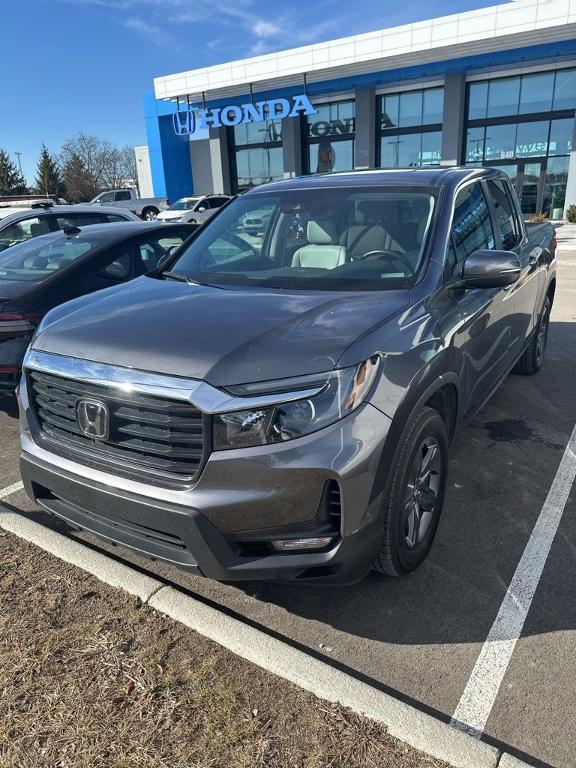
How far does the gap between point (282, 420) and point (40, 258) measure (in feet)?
13.6

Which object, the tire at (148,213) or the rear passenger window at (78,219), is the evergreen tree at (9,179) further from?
the rear passenger window at (78,219)

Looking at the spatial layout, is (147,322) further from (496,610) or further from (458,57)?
(458,57)

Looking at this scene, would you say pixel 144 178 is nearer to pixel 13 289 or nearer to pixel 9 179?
pixel 9 179

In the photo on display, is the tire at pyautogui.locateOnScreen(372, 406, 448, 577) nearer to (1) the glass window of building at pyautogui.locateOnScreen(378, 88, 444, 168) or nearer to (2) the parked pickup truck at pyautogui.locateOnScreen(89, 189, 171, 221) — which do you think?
(1) the glass window of building at pyautogui.locateOnScreen(378, 88, 444, 168)

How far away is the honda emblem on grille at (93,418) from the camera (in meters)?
2.38

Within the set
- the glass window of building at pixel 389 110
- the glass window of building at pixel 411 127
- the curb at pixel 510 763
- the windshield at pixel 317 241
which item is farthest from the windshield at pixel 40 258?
the glass window of building at pixel 389 110

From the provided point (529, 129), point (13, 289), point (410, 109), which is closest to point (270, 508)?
point (13, 289)

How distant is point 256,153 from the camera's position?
35438 millimetres

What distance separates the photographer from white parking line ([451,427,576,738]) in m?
2.16

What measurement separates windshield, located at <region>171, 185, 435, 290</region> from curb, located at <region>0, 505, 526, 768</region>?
1601 millimetres

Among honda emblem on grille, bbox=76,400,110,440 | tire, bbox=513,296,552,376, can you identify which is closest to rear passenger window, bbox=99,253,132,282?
honda emblem on grille, bbox=76,400,110,440

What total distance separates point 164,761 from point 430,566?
157 cm

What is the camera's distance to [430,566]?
3.01 metres

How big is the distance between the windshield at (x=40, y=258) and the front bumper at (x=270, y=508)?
3.33 m
